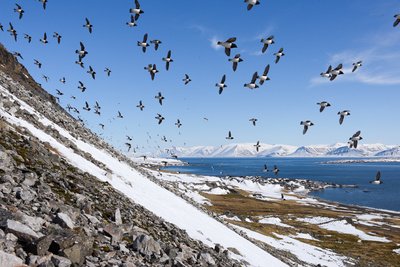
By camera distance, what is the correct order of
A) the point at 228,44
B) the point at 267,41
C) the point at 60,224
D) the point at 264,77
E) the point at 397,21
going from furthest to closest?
the point at 264,77, the point at 267,41, the point at 228,44, the point at 397,21, the point at 60,224

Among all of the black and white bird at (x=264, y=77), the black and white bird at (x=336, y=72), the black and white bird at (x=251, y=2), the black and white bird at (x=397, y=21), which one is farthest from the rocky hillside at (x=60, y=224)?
the black and white bird at (x=336, y=72)

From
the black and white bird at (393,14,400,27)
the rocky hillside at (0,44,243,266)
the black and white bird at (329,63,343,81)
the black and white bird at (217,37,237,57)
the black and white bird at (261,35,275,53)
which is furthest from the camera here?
the black and white bird at (329,63,343,81)

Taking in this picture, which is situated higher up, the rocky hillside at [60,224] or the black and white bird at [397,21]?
the black and white bird at [397,21]

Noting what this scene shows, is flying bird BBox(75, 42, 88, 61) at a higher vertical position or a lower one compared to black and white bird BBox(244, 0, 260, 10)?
lower

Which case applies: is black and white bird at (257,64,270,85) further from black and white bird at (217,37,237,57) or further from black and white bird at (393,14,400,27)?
black and white bird at (393,14,400,27)

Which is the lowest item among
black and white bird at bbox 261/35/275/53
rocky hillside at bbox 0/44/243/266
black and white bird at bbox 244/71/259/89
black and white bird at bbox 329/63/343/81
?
rocky hillside at bbox 0/44/243/266

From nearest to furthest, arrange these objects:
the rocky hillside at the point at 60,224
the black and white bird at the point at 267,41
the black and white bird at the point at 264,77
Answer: the rocky hillside at the point at 60,224
the black and white bird at the point at 267,41
the black and white bird at the point at 264,77

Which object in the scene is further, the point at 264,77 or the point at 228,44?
the point at 264,77

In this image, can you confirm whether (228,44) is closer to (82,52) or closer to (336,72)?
(336,72)

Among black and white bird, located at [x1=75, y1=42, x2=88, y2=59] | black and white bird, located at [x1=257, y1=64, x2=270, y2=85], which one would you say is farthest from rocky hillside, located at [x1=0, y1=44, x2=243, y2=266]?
black and white bird, located at [x1=257, y1=64, x2=270, y2=85]

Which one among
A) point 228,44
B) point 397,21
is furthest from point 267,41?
point 397,21

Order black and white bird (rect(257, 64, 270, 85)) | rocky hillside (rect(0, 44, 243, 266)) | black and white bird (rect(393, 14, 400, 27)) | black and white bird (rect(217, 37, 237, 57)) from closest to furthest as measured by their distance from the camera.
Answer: rocky hillside (rect(0, 44, 243, 266)) < black and white bird (rect(393, 14, 400, 27)) < black and white bird (rect(217, 37, 237, 57)) < black and white bird (rect(257, 64, 270, 85))

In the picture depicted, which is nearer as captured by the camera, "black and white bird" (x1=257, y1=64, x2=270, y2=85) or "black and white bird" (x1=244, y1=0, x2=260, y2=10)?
"black and white bird" (x1=244, y1=0, x2=260, y2=10)

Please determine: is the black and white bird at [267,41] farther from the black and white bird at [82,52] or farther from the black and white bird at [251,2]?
the black and white bird at [82,52]
